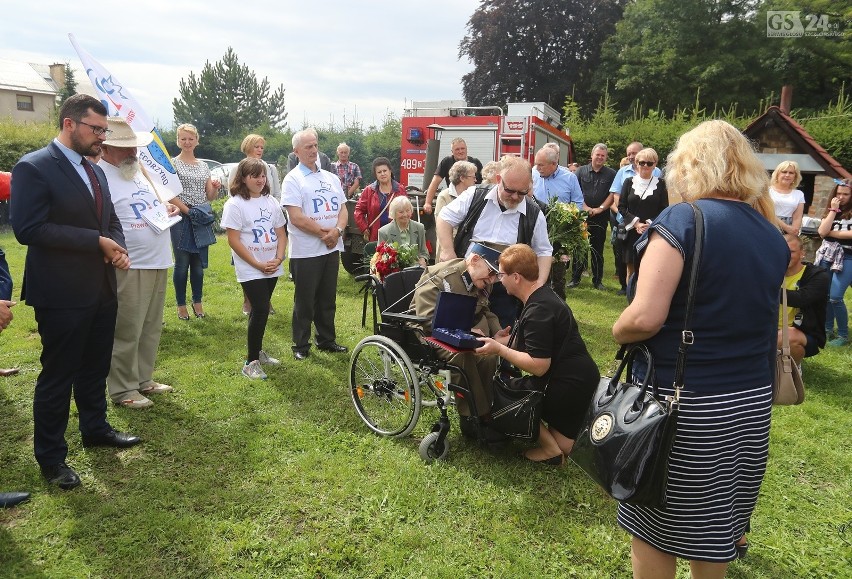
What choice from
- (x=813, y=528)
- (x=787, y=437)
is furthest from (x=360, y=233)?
(x=813, y=528)

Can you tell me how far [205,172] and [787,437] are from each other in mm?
Result: 6207

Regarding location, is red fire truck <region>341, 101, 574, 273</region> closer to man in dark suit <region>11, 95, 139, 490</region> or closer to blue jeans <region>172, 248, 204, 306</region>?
blue jeans <region>172, 248, 204, 306</region>

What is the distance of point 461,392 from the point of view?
3.68 m

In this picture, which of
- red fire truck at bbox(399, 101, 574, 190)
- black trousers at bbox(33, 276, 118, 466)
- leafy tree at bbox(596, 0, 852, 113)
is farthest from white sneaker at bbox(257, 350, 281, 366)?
leafy tree at bbox(596, 0, 852, 113)

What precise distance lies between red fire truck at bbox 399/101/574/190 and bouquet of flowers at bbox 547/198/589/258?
5.00m

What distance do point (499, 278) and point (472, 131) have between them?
862cm

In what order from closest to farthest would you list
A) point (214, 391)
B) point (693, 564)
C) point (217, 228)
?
point (693, 564) < point (214, 391) < point (217, 228)

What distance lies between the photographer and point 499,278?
4.04 m

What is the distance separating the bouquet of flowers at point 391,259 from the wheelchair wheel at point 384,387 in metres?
1.08

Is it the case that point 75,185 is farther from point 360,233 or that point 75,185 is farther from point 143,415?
point 360,233

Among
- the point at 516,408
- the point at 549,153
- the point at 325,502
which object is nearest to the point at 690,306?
the point at 516,408

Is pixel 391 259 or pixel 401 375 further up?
pixel 391 259

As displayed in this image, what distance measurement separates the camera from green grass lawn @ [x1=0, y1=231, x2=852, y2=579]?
2.86 m

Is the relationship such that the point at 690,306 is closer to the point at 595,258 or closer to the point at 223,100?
the point at 595,258
